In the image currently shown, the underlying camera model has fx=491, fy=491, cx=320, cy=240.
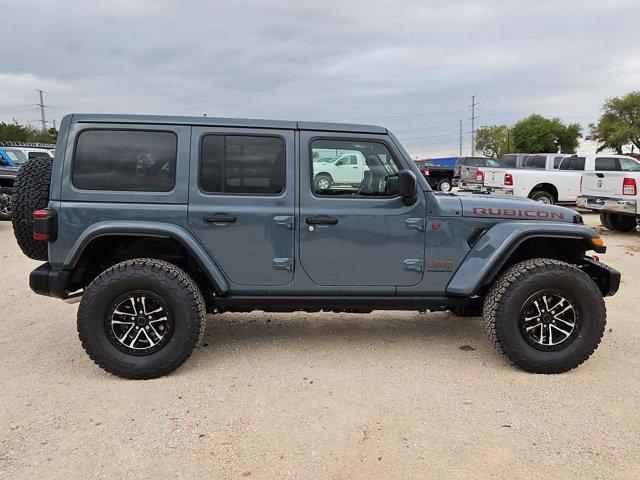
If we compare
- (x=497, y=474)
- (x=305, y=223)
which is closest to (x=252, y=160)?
(x=305, y=223)

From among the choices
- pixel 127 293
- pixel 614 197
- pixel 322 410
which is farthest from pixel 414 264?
pixel 614 197

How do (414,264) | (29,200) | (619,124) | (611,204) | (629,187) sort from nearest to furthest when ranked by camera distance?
(29,200)
(414,264)
(629,187)
(611,204)
(619,124)

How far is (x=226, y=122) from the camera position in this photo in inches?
145

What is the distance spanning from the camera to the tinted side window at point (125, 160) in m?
3.55

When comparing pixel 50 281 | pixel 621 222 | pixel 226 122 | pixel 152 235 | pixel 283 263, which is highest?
pixel 226 122

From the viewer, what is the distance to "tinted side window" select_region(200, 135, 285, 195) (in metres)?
3.63

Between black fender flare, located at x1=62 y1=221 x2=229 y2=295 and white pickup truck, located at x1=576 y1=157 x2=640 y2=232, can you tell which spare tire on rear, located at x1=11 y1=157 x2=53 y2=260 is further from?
white pickup truck, located at x1=576 y1=157 x2=640 y2=232

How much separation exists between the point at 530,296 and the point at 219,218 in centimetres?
234

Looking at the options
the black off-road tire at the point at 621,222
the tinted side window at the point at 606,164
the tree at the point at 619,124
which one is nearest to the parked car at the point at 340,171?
the black off-road tire at the point at 621,222

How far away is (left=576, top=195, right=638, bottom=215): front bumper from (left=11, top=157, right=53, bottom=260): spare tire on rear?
1054 cm

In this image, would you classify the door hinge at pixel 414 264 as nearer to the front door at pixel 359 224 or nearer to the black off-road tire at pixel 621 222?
the front door at pixel 359 224

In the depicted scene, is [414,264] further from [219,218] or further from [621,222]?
[621,222]

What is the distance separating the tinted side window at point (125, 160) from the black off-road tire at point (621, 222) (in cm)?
1075

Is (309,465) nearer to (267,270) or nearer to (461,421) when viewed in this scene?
(461,421)
